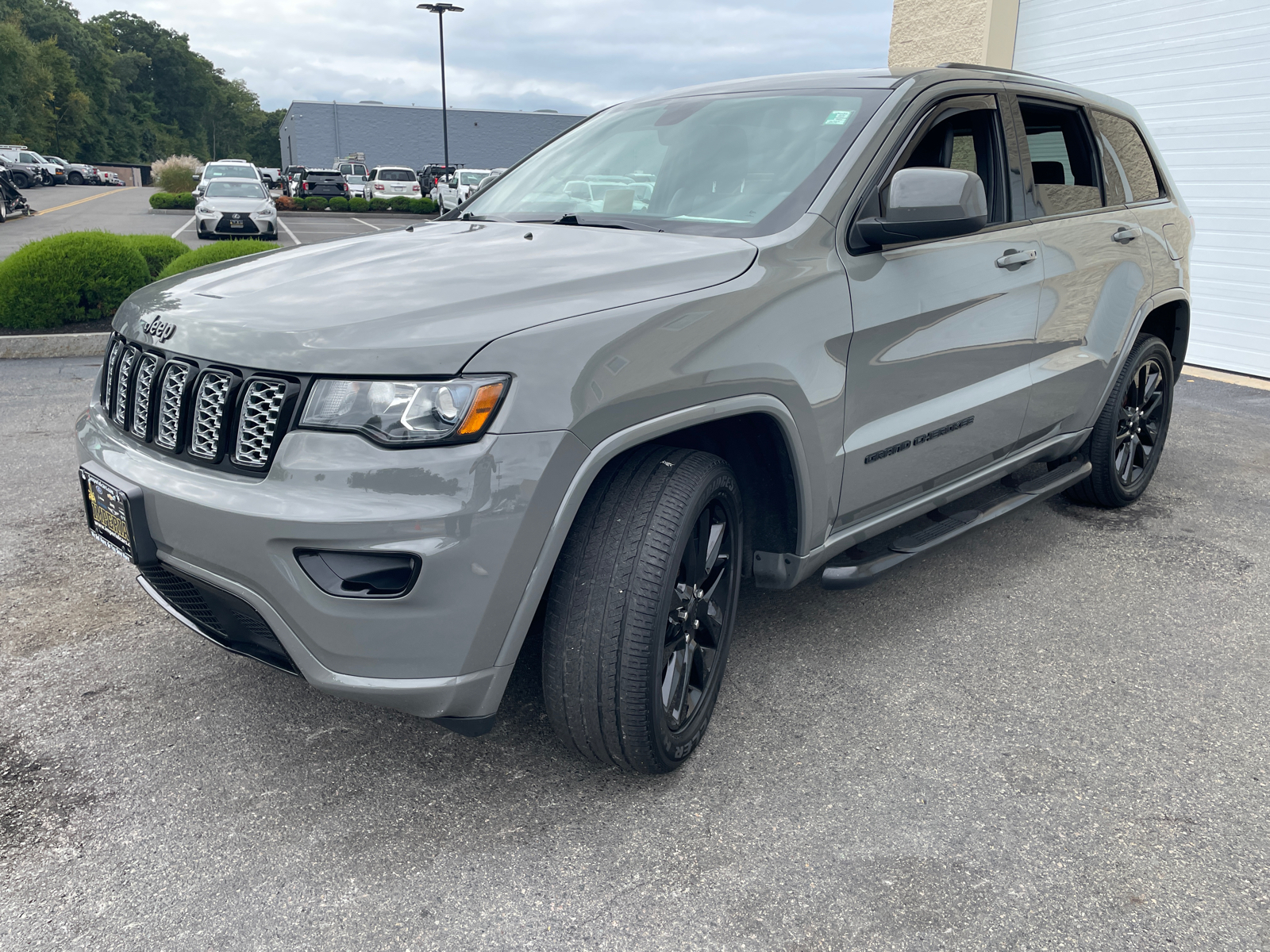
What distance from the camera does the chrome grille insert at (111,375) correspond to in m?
2.54

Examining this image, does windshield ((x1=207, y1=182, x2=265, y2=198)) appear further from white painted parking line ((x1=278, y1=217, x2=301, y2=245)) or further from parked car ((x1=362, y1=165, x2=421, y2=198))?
parked car ((x1=362, y1=165, x2=421, y2=198))

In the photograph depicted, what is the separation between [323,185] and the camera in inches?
1427

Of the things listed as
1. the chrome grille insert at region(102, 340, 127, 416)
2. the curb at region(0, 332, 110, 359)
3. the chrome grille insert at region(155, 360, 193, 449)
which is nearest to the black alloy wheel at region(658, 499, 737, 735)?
the chrome grille insert at region(155, 360, 193, 449)

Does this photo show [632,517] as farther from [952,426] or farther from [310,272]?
[952,426]

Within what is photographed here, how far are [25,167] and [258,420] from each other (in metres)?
50.7

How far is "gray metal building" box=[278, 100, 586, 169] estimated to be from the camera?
6525cm

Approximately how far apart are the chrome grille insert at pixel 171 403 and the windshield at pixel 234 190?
69.2ft

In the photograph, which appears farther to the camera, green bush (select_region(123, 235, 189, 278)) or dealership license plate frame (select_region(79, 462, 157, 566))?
green bush (select_region(123, 235, 189, 278))

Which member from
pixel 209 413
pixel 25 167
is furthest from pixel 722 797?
pixel 25 167

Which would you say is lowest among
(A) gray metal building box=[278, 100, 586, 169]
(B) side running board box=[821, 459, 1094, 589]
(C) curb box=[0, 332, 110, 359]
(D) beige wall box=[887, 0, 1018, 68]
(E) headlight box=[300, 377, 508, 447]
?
(C) curb box=[0, 332, 110, 359]

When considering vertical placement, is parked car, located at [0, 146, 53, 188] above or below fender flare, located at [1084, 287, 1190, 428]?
above

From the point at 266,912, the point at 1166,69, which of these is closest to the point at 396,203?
the point at 1166,69

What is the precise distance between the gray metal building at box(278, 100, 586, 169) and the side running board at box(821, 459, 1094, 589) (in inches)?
2568

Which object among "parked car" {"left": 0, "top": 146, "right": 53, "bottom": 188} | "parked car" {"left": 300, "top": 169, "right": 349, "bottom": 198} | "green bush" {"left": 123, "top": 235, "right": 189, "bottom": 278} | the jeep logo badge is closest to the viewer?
the jeep logo badge
